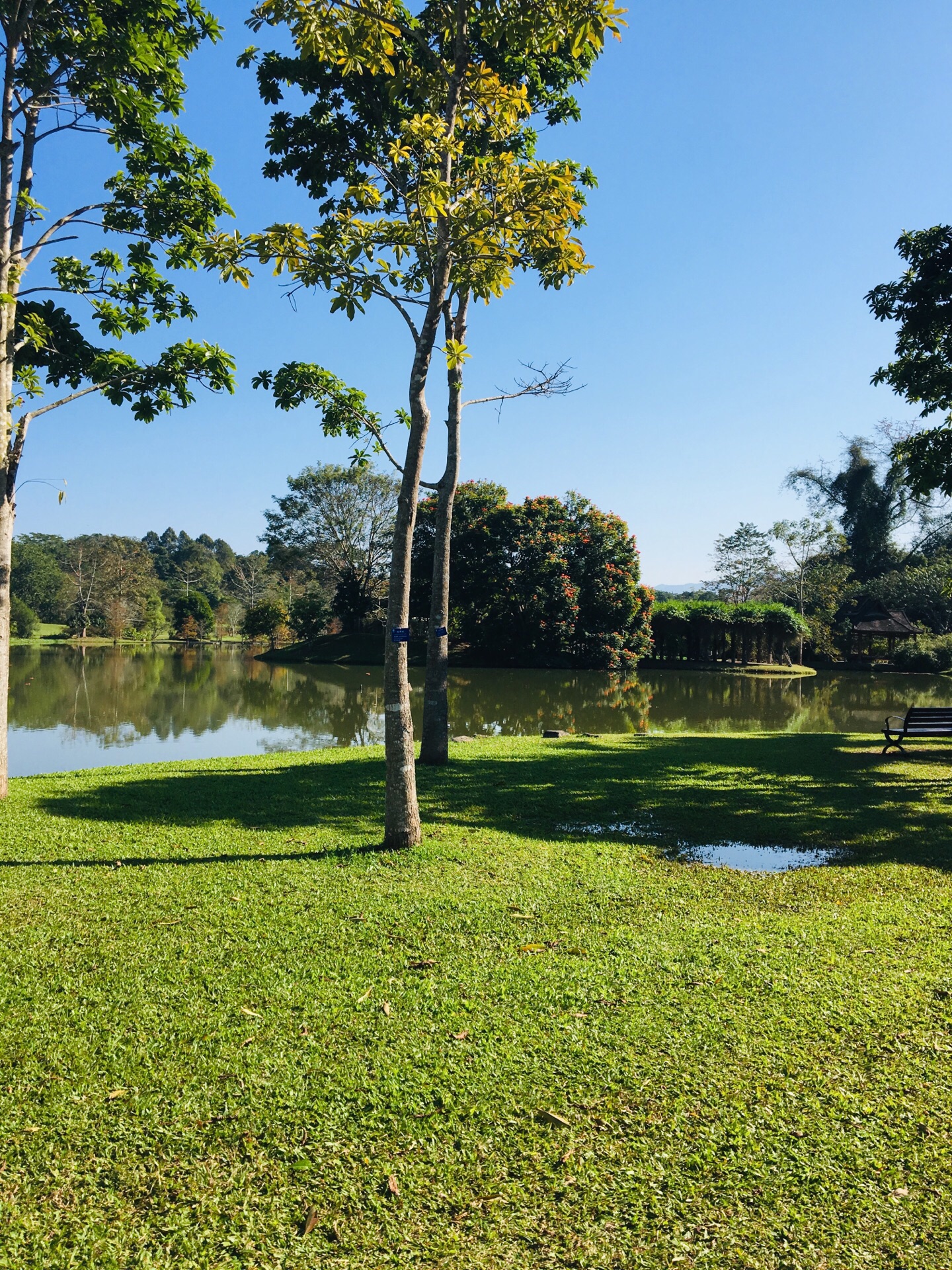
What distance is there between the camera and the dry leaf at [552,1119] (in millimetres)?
3117

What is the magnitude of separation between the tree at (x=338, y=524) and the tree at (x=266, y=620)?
705 cm

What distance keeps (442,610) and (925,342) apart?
9.50 metres

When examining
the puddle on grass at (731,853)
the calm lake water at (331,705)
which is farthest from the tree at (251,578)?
the puddle on grass at (731,853)

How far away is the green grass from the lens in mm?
2625

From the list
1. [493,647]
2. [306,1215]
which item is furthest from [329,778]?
[493,647]

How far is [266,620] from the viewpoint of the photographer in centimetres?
5675

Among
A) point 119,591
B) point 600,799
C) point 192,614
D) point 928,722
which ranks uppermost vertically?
point 119,591

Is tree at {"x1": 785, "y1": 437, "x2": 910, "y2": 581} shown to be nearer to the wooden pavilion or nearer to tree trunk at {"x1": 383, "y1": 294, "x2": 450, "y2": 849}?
the wooden pavilion

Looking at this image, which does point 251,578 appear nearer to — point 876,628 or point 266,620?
point 266,620

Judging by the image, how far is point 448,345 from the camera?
6.48 meters

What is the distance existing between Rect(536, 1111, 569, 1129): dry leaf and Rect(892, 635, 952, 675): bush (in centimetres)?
4639

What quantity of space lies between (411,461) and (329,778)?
4934 mm

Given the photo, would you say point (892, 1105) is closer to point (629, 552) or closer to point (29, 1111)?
point (29, 1111)

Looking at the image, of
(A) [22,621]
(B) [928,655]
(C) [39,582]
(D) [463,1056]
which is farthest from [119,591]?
(D) [463,1056]
